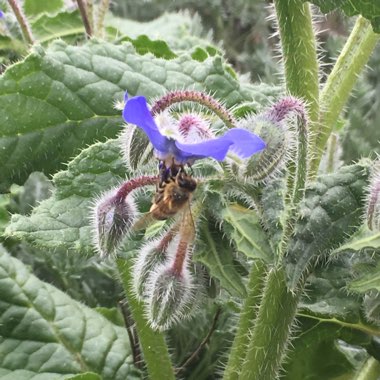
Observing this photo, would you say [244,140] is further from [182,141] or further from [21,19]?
[21,19]

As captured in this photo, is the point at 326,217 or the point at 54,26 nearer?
the point at 326,217

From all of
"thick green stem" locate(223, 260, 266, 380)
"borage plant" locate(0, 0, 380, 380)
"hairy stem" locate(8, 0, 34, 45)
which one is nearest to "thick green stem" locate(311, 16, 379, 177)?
"borage plant" locate(0, 0, 380, 380)

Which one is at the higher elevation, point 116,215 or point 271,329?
point 116,215

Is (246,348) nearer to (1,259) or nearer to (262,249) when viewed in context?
(262,249)

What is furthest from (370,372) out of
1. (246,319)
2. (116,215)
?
(116,215)

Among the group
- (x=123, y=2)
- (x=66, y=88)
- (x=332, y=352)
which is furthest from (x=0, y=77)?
(x=123, y=2)

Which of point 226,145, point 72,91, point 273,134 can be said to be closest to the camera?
point 226,145
